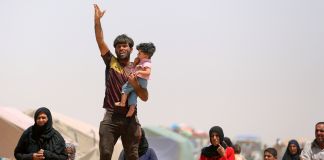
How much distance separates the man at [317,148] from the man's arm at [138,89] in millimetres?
3291

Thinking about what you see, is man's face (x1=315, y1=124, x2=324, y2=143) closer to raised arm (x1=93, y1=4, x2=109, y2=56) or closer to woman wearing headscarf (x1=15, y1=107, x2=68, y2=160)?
woman wearing headscarf (x1=15, y1=107, x2=68, y2=160)

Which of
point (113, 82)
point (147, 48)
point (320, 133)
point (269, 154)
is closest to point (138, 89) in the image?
point (113, 82)

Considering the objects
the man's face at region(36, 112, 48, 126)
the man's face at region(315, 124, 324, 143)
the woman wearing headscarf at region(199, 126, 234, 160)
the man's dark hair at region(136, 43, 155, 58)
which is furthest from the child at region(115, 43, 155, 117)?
the man's face at region(315, 124, 324, 143)

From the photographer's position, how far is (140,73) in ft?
19.8

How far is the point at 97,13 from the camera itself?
6.27m

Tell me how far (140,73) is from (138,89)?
142 mm

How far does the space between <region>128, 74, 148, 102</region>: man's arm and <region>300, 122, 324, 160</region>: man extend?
10.8 ft

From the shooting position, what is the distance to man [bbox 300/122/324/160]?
339 inches

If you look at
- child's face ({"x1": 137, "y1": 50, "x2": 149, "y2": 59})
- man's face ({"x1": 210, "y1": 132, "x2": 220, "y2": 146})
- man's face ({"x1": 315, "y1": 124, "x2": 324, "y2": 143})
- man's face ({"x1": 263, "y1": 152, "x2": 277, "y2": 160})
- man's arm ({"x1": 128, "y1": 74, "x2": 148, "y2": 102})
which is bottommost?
man's face ({"x1": 263, "y1": 152, "x2": 277, "y2": 160})

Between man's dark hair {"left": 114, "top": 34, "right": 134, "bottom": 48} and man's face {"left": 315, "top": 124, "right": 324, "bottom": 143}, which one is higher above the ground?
man's dark hair {"left": 114, "top": 34, "right": 134, "bottom": 48}

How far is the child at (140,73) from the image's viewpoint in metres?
6.04

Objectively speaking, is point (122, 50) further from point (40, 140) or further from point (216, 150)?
point (216, 150)

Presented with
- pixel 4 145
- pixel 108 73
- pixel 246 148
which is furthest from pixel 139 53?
pixel 246 148

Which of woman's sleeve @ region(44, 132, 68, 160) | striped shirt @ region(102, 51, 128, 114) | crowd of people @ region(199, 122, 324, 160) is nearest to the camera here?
striped shirt @ region(102, 51, 128, 114)
